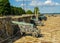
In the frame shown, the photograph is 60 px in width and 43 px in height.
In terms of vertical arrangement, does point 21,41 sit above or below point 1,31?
below

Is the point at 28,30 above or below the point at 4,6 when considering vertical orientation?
above

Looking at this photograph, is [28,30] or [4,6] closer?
[28,30]

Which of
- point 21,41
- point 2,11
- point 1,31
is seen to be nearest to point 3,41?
point 1,31

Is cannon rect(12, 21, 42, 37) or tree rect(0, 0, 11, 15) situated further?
tree rect(0, 0, 11, 15)

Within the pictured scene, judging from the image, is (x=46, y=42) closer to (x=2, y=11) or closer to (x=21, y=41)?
(x=21, y=41)

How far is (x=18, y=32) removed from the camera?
50.6 ft

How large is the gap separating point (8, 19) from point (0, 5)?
Answer: 29290mm

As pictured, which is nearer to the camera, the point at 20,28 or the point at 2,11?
the point at 20,28

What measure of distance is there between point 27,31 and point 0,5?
28.3 m

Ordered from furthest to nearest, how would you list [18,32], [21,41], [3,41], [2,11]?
[2,11] < [18,32] < [21,41] < [3,41]

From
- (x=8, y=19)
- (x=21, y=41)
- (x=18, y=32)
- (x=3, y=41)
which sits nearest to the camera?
(x=3, y=41)

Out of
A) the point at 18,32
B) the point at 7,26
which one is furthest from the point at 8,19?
the point at 18,32

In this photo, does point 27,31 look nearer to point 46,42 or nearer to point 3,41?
point 46,42

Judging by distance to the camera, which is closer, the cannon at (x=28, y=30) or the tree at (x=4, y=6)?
the cannon at (x=28, y=30)
